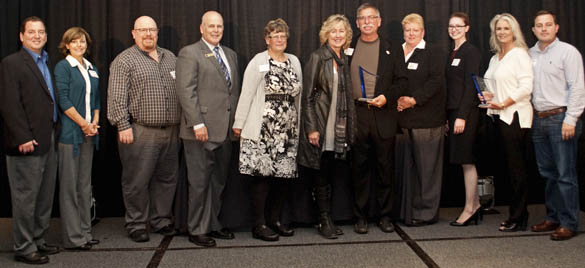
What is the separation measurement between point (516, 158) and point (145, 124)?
9.07 feet

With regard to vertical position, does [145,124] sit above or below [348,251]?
above

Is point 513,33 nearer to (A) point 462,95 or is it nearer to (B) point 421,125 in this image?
(A) point 462,95

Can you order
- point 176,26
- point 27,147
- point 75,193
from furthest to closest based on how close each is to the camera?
point 176,26 < point 75,193 < point 27,147

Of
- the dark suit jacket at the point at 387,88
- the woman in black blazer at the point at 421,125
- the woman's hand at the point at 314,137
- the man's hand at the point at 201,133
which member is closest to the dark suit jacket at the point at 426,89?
the woman in black blazer at the point at 421,125

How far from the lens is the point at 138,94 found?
435 cm

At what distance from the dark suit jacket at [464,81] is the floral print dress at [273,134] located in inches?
50.9

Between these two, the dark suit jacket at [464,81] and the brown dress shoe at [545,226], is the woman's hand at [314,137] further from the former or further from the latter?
the brown dress shoe at [545,226]

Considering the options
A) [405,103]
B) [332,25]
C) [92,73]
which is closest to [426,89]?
[405,103]

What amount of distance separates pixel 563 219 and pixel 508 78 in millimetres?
1108

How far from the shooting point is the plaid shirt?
432 cm

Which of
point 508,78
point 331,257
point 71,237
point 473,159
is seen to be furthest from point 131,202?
point 508,78

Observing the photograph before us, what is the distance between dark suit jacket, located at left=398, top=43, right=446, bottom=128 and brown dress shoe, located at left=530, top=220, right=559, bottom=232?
1.05 metres

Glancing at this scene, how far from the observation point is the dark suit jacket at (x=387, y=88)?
454cm

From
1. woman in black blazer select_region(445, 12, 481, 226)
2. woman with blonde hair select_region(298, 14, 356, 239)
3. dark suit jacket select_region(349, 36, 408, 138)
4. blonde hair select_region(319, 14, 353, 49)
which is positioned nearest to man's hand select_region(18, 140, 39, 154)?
woman with blonde hair select_region(298, 14, 356, 239)
